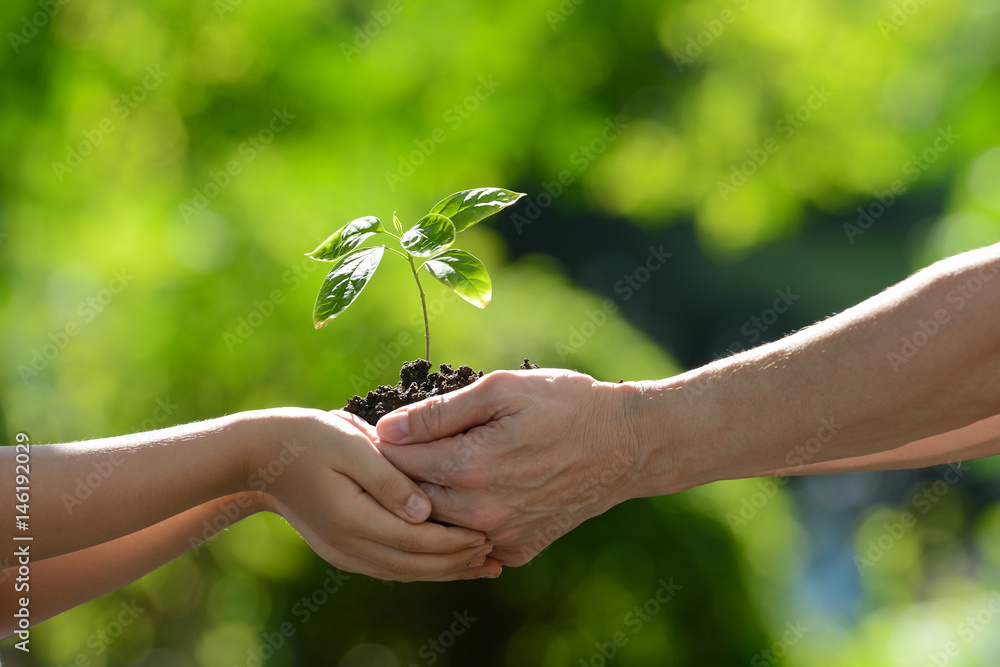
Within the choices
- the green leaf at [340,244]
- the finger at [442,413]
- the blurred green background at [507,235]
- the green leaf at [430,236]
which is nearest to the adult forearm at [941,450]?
the finger at [442,413]

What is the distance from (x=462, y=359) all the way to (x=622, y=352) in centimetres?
87

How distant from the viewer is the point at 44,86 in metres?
4.00

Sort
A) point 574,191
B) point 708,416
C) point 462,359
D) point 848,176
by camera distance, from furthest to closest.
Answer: point 574,191 < point 848,176 < point 462,359 < point 708,416

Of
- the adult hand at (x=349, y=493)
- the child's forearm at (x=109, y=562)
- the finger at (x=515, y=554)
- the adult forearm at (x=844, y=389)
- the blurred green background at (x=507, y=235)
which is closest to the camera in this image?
the adult forearm at (x=844, y=389)

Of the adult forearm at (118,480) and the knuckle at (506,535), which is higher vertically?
the adult forearm at (118,480)

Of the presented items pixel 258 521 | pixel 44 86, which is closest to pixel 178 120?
pixel 44 86

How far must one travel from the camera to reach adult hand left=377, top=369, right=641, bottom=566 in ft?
4.24

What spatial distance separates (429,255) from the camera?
1343 millimetres

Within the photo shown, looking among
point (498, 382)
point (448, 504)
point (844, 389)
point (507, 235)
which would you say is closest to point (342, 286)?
point (498, 382)

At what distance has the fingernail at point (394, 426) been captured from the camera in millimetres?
1296

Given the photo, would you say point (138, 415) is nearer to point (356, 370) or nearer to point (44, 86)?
point (356, 370)

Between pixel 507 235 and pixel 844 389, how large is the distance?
4038 millimetres

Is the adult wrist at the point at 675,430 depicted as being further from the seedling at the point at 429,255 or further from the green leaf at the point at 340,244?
the green leaf at the point at 340,244

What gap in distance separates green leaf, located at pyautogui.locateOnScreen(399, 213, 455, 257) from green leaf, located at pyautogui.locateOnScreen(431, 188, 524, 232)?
0.03m
